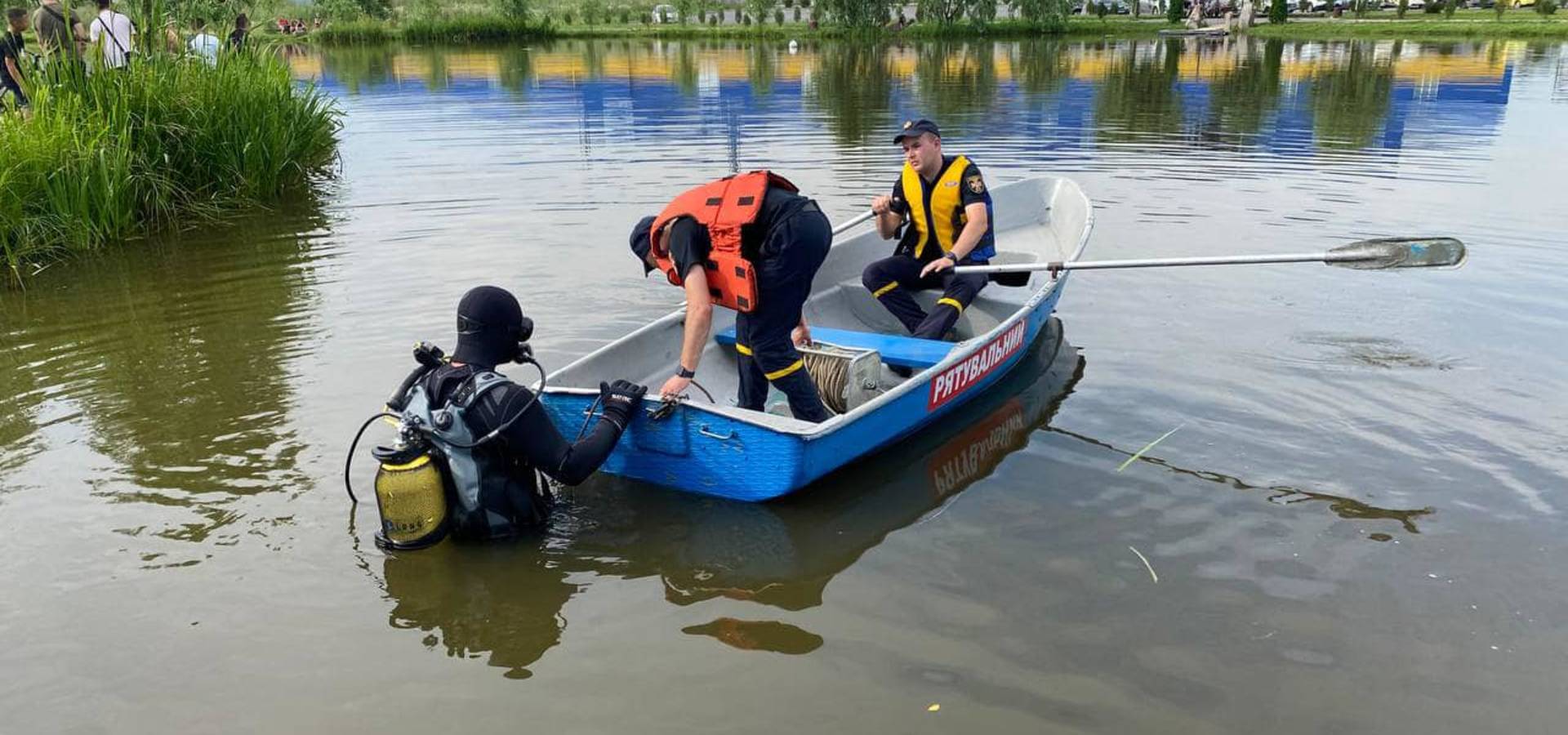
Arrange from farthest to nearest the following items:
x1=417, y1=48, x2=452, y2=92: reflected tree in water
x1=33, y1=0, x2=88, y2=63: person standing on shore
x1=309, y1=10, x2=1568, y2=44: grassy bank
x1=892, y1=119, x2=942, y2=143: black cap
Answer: x1=309, y1=10, x2=1568, y2=44: grassy bank → x1=417, y1=48, x2=452, y2=92: reflected tree in water → x1=33, y1=0, x2=88, y2=63: person standing on shore → x1=892, y1=119, x2=942, y2=143: black cap

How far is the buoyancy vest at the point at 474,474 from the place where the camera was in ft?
14.9

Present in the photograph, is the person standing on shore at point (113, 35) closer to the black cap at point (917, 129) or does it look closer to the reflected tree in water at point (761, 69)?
the black cap at point (917, 129)

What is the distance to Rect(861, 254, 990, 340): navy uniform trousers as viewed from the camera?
7.07 meters

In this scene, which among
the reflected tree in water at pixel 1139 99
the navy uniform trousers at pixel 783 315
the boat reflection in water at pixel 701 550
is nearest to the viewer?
the boat reflection in water at pixel 701 550

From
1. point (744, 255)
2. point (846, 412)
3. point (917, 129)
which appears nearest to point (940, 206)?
point (917, 129)

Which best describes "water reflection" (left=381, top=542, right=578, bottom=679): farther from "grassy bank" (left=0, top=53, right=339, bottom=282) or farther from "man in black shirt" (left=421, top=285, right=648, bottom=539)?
"grassy bank" (left=0, top=53, right=339, bottom=282)

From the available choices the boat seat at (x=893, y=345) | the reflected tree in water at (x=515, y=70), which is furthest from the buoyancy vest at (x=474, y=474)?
the reflected tree in water at (x=515, y=70)

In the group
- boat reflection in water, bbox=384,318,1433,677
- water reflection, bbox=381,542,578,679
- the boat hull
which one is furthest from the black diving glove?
water reflection, bbox=381,542,578,679

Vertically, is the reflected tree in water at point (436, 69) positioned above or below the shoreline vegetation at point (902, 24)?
below

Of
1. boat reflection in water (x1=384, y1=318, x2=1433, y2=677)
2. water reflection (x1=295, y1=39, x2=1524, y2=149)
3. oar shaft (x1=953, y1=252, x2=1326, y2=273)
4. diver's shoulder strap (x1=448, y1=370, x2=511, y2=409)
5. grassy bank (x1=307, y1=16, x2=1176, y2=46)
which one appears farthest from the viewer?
grassy bank (x1=307, y1=16, x2=1176, y2=46)

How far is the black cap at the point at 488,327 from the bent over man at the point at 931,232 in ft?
9.62

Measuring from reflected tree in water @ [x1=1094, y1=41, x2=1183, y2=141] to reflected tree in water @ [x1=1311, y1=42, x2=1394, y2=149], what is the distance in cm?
229

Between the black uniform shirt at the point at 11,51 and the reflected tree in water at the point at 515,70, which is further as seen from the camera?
the reflected tree in water at the point at 515,70

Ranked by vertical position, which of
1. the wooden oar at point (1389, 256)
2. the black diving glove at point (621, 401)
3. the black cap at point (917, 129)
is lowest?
the black diving glove at point (621, 401)
